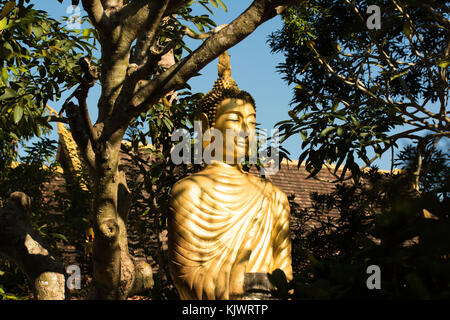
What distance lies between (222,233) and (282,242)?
49 cm

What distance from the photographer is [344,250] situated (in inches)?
259

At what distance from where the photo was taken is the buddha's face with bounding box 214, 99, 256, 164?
4160 millimetres

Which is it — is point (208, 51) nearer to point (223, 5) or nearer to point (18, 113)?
point (223, 5)

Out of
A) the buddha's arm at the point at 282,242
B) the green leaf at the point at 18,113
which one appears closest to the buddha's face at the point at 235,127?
the buddha's arm at the point at 282,242

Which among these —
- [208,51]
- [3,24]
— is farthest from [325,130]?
[3,24]

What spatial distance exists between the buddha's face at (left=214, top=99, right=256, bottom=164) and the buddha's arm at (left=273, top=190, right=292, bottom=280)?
48 centimetres

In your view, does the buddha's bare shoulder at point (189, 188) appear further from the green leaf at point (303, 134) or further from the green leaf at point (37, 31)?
the green leaf at point (37, 31)

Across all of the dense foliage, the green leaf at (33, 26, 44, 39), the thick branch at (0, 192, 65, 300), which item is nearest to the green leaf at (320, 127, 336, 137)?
the dense foliage

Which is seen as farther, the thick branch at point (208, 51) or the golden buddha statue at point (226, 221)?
the thick branch at point (208, 51)

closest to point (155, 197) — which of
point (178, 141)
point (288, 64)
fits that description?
point (178, 141)

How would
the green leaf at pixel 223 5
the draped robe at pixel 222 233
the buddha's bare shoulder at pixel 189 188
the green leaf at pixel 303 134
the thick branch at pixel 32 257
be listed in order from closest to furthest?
the draped robe at pixel 222 233
the buddha's bare shoulder at pixel 189 188
the thick branch at pixel 32 257
the green leaf at pixel 223 5
the green leaf at pixel 303 134

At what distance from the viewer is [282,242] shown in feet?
13.2

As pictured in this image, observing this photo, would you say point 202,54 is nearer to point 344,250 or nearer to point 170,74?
point 170,74

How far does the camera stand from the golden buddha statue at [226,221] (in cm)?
364
